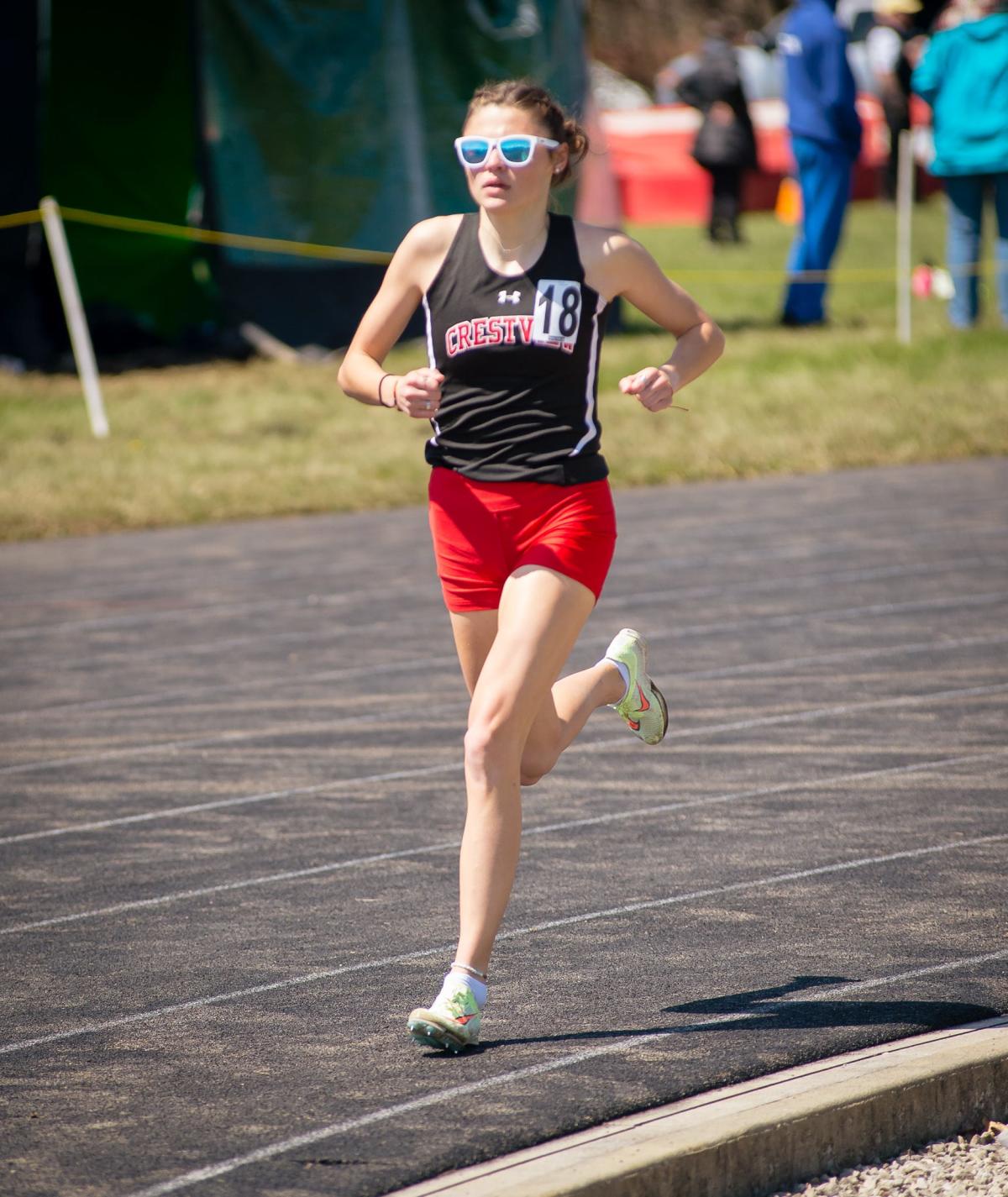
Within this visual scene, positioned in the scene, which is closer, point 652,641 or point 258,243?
point 652,641

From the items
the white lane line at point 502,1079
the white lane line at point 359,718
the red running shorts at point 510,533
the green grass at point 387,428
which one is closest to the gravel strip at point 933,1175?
the white lane line at point 502,1079

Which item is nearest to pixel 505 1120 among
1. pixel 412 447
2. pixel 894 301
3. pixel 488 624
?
pixel 488 624

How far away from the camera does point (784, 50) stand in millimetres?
17141

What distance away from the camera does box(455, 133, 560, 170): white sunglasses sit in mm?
4137

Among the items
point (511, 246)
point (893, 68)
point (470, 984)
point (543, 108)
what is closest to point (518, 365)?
point (511, 246)

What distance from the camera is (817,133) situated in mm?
17250

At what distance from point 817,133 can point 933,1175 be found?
589 inches

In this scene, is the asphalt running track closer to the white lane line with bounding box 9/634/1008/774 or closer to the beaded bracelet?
the white lane line with bounding box 9/634/1008/774

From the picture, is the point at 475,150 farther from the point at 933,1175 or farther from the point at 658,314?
the point at 933,1175

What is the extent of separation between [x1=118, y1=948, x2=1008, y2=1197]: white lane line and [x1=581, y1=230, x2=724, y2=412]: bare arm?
54.2 inches

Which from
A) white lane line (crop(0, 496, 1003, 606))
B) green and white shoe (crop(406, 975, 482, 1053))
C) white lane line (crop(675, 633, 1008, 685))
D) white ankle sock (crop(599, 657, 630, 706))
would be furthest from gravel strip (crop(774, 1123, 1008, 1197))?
white lane line (crop(0, 496, 1003, 606))

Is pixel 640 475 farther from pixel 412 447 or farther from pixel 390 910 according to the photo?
pixel 390 910

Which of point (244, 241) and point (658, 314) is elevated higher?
point (658, 314)

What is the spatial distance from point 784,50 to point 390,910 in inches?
551
